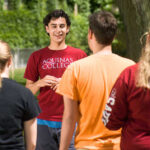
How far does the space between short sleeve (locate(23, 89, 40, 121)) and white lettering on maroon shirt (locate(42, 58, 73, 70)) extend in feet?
4.21

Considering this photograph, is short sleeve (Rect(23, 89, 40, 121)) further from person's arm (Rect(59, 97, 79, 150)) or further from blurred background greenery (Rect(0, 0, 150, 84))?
blurred background greenery (Rect(0, 0, 150, 84))

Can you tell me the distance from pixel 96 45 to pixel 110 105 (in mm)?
529

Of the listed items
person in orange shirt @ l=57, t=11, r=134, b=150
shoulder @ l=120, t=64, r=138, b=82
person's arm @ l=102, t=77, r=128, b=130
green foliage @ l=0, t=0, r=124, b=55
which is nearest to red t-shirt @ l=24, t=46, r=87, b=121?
person in orange shirt @ l=57, t=11, r=134, b=150

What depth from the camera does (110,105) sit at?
2367mm

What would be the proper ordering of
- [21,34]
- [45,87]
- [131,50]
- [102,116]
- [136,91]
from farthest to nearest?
[21,34]
[131,50]
[45,87]
[102,116]
[136,91]

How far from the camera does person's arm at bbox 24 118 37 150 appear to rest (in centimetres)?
262

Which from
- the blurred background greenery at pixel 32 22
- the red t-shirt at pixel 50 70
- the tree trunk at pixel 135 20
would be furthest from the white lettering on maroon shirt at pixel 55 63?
the blurred background greenery at pixel 32 22

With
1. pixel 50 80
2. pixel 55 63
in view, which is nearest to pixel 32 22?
pixel 55 63

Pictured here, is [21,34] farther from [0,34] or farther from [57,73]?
[57,73]

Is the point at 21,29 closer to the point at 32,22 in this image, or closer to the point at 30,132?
the point at 32,22

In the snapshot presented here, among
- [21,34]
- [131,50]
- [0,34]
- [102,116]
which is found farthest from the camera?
[21,34]

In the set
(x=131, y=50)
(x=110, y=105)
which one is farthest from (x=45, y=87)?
(x=131, y=50)

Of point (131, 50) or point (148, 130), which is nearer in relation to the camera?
point (148, 130)

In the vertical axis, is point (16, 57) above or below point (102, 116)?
below
